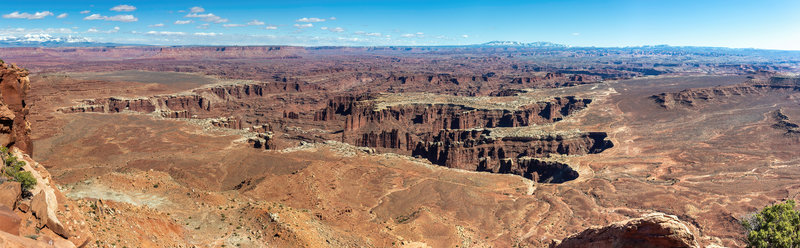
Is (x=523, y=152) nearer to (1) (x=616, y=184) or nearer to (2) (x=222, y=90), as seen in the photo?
(1) (x=616, y=184)

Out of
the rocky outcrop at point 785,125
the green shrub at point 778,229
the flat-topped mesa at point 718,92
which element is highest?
the green shrub at point 778,229

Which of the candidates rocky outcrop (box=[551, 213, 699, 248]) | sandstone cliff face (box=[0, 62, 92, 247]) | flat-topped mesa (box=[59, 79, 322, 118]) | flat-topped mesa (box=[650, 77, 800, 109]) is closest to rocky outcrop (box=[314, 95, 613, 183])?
flat-topped mesa (box=[650, 77, 800, 109])

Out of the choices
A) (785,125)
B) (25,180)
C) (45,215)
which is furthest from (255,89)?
(45,215)

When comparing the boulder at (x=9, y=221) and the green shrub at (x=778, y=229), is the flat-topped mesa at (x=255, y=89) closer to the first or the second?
the boulder at (x=9, y=221)

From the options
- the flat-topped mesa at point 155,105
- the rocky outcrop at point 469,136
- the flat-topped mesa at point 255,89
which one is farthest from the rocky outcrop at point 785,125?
the flat-topped mesa at point 255,89

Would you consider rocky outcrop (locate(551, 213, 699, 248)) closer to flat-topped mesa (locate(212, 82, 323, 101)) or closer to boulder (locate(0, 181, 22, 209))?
boulder (locate(0, 181, 22, 209))

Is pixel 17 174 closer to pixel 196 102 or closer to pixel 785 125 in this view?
pixel 785 125
